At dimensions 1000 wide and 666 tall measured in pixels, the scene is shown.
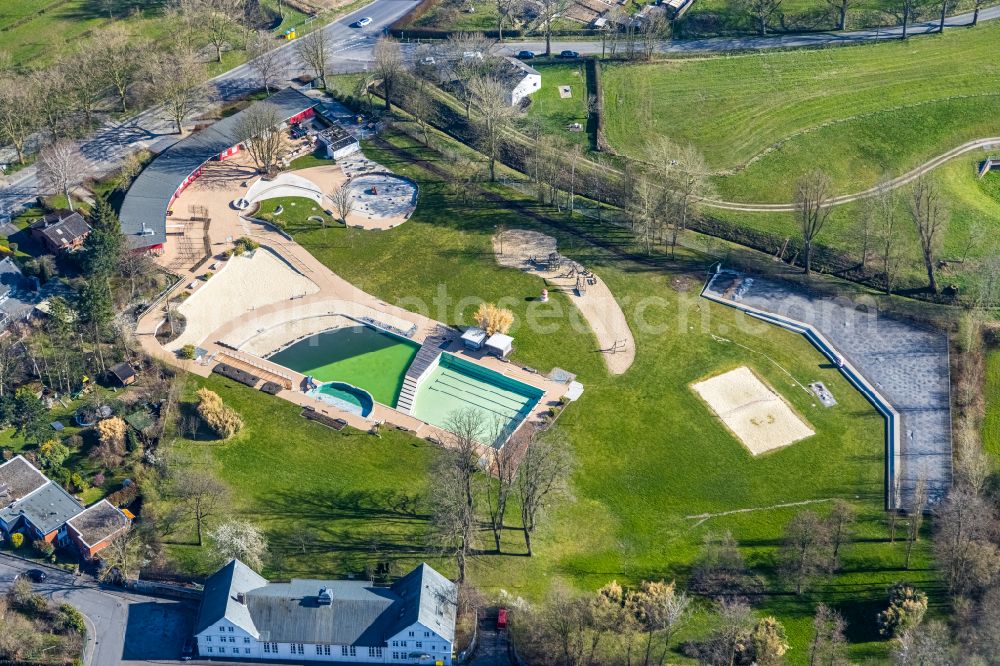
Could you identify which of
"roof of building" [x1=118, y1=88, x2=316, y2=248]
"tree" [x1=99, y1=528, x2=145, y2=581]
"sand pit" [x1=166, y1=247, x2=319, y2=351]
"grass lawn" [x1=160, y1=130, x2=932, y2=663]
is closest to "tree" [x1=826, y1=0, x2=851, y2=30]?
"grass lawn" [x1=160, y1=130, x2=932, y2=663]

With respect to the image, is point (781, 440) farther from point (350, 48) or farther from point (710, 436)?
point (350, 48)

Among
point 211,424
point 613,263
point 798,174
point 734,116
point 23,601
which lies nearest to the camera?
point 23,601

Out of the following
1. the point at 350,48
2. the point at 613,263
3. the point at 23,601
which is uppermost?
the point at 350,48

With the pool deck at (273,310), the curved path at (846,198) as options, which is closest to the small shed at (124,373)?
the pool deck at (273,310)

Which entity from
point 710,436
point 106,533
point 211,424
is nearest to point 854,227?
point 710,436

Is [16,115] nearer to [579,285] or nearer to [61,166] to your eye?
[61,166]

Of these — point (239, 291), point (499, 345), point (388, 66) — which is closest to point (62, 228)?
point (239, 291)

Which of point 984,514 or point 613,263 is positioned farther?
point 613,263

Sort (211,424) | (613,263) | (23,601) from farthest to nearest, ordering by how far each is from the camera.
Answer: (613,263) < (211,424) < (23,601)
